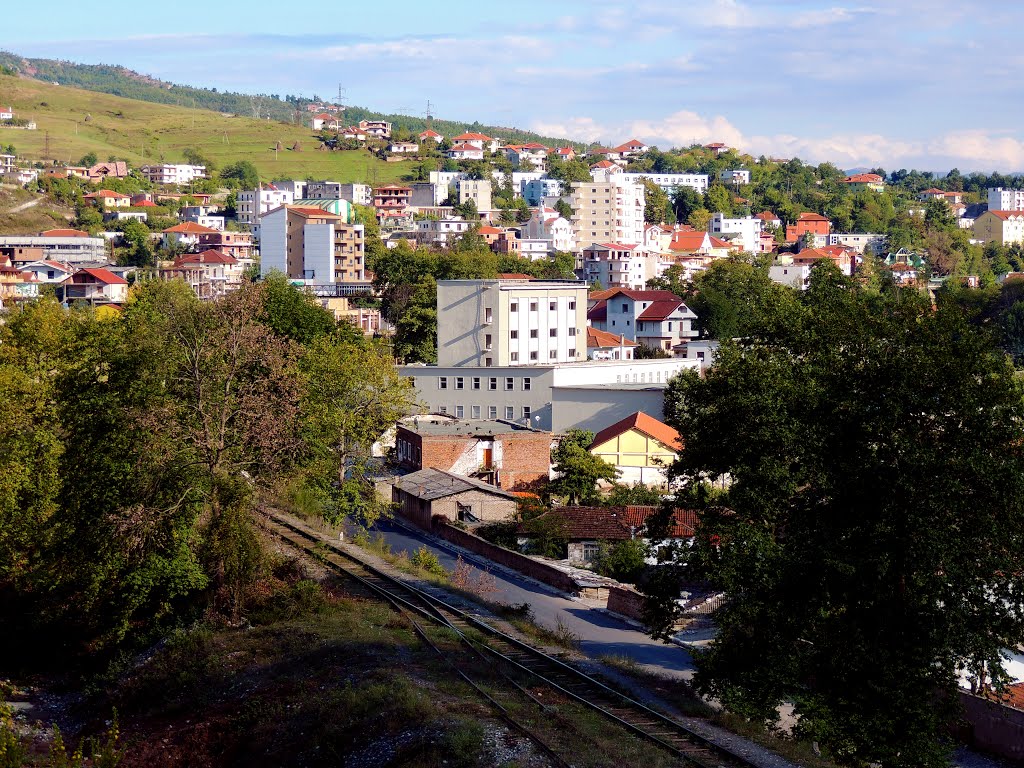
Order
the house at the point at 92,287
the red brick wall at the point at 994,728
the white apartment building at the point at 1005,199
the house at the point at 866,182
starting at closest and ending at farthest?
the red brick wall at the point at 994,728 < the house at the point at 92,287 < the white apartment building at the point at 1005,199 < the house at the point at 866,182

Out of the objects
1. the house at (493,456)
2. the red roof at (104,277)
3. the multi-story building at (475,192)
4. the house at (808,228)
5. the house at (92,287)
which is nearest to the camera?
the house at (493,456)

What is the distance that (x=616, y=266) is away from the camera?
298 feet

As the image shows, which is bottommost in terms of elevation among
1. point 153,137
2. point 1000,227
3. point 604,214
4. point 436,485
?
point 436,485

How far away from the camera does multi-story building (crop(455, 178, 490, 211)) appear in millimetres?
122000

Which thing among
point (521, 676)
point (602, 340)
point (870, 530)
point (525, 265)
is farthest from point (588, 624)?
point (525, 265)

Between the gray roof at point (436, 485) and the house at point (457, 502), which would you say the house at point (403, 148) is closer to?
the gray roof at point (436, 485)

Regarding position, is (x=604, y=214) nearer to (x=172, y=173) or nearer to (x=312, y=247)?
(x=312, y=247)

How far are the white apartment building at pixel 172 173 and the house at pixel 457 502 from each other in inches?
4295

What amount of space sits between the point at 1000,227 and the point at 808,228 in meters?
26.1

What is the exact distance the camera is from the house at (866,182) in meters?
166

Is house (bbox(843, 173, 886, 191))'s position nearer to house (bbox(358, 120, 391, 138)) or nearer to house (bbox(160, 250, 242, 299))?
house (bbox(358, 120, 391, 138))

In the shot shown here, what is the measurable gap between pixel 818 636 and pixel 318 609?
7927 mm

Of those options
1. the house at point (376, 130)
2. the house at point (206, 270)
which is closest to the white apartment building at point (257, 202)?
the house at point (206, 270)

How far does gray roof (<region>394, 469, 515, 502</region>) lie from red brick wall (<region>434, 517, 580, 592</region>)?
2.88 feet
